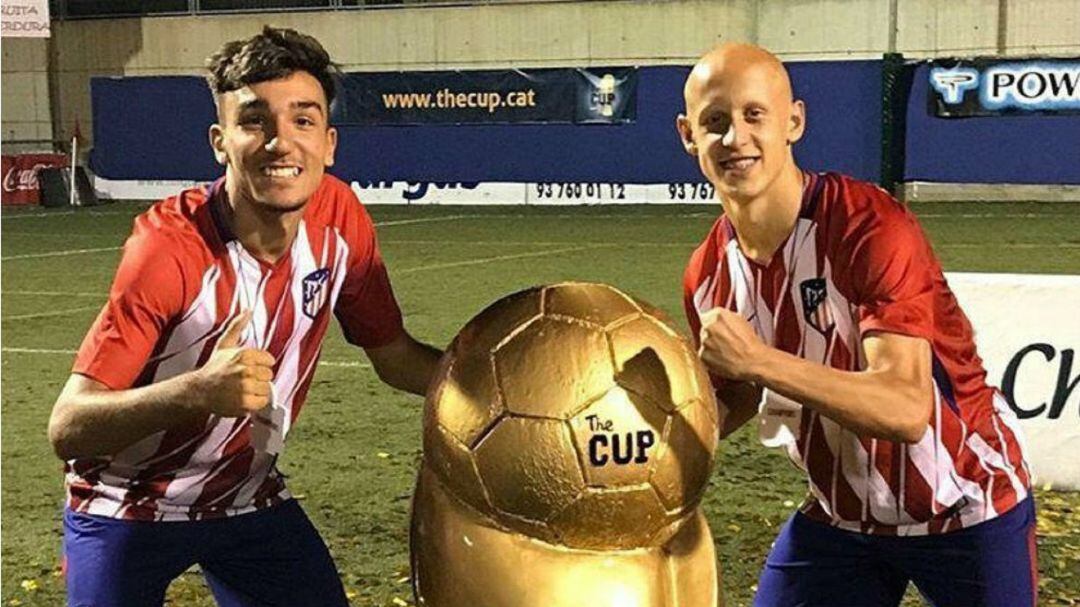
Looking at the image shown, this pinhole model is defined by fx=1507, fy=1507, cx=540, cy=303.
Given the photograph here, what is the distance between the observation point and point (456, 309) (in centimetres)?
1164

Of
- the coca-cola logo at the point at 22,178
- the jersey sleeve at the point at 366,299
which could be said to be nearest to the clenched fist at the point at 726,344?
the jersey sleeve at the point at 366,299

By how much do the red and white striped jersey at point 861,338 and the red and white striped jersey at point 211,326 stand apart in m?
0.80

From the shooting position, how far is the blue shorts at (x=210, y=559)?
3.23 meters

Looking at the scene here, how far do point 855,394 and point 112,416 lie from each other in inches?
52.2

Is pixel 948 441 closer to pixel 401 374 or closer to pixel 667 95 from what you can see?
pixel 401 374

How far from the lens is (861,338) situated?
2.96 metres

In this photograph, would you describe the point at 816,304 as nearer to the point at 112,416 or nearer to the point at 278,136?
the point at 278,136

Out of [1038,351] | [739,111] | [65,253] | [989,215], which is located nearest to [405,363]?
[739,111]

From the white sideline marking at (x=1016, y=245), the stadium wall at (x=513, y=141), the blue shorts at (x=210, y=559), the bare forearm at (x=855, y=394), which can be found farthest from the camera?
the stadium wall at (x=513, y=141)

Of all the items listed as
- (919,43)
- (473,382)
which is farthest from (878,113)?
(473,382)

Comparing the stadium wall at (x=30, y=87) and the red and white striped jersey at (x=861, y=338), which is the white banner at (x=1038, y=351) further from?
the stadium wall at (x=30, y=87)

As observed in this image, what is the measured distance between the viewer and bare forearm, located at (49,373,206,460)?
102 inches

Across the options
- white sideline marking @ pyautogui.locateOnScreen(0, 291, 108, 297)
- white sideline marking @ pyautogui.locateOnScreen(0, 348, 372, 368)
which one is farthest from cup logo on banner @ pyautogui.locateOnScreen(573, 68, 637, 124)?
white sideline marking @ pyautogui.locateOnScreen(0, 348, 372, 368)

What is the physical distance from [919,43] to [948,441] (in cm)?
2129
